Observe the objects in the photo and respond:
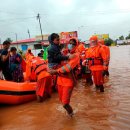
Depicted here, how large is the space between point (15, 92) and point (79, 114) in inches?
78.0

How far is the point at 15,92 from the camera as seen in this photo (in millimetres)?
7469

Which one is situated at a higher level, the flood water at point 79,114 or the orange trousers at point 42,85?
the orange trousers at point 42,85

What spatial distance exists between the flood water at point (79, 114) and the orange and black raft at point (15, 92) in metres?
0.16

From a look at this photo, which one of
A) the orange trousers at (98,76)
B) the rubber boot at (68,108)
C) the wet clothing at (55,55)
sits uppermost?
the wet clothing at (55,55)

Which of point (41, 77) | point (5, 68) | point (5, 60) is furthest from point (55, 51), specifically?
point (5, 68)

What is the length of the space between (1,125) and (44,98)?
224 cm

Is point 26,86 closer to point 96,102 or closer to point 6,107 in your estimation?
point 6,107

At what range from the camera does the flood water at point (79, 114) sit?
5.55 m

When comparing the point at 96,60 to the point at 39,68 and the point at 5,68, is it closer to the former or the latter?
the point at 39,68

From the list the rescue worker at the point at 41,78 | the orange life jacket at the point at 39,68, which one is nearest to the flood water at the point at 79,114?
the rescue worker at the point at 41,78

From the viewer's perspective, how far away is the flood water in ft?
18.2

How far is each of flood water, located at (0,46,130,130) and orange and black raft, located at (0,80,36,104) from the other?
0.53ft

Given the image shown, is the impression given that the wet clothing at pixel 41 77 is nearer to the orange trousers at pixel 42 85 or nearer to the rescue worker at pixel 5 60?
the orange trousers at pixel 42 85

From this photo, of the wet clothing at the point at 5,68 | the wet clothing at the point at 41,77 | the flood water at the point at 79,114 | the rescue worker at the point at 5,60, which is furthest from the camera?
the wet clothing at the point at 5,68
